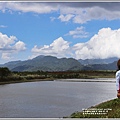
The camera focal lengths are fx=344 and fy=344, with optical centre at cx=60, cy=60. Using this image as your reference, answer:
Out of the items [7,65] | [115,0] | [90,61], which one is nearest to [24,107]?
[7,65]

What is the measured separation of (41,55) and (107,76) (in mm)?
1499

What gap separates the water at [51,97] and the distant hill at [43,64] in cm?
50

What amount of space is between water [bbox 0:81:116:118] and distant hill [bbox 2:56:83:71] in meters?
0.50

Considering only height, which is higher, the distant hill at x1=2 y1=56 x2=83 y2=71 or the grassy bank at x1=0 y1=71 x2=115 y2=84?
the distant hill at x1=2 y1=56 x2=83 y2=71

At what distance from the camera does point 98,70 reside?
7.43 m

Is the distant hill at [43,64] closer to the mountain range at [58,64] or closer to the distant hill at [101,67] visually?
the mountain range at [58,64]

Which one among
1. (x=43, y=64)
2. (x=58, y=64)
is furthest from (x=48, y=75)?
(x=58, y=64)

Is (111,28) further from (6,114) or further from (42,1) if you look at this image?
(6,114)

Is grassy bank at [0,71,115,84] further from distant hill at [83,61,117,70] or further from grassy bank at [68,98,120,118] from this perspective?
grassy bank at [68,98,120,118]

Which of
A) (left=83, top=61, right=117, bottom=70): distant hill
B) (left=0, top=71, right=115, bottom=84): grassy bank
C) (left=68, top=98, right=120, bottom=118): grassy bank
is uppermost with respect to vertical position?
(left=83, top=61, right=117, bottom=70): distant hill

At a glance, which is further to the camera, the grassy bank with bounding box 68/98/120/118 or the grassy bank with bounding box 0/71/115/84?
the grassy bank with bounding box 0/71/115/84

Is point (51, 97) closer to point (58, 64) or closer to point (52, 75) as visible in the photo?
point (52, 75)

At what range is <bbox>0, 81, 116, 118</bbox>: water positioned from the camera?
7.65 m

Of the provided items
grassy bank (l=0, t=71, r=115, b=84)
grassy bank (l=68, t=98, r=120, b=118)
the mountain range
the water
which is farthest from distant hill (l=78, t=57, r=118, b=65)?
grassy bank (l=68, t=98, r=120, b=118)
